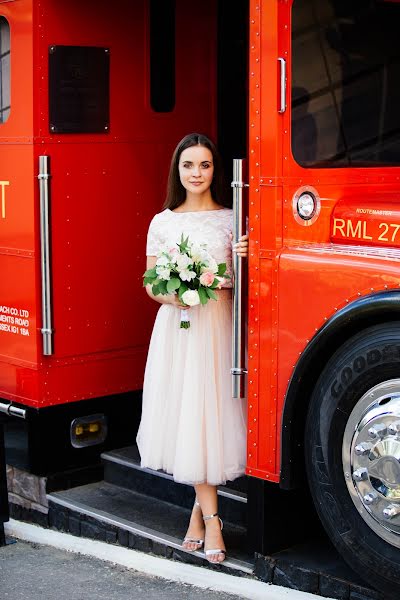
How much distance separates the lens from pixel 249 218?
418 cm

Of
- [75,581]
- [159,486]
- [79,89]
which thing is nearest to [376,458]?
[75,581]

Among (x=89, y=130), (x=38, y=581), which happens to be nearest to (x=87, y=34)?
(x=89, y=130)

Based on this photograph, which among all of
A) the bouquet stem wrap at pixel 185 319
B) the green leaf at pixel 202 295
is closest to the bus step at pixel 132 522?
the bouquet stem wrap at pixel 185 319

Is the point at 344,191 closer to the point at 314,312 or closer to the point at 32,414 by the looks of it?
the point at 314,312

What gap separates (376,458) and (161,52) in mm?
2687

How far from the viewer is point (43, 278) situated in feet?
17.1

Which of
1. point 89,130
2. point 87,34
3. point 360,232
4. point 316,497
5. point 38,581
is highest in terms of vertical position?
point 87,34

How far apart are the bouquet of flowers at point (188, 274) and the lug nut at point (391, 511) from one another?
3.70 ft

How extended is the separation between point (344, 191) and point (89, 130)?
167 centimetres

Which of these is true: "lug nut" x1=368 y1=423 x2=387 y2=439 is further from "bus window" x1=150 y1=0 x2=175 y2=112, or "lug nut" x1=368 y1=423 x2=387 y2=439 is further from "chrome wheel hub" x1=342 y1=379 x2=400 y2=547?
"bus window" x1=150 y1=0 x2=175 y2=112

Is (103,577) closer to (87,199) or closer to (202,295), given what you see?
(202,295)

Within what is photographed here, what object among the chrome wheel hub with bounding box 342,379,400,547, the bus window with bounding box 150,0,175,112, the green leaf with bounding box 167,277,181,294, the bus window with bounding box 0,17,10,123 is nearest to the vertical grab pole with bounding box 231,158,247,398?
the green leaf with bounding box 167,277,181,294

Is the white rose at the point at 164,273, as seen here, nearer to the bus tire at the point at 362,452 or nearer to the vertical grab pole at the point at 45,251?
the bus tire at the point at 362,452

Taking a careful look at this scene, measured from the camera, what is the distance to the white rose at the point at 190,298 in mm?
4301
